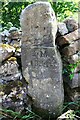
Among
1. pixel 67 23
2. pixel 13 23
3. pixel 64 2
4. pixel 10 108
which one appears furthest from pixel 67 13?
pixel 10 108

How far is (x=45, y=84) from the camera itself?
8.31ft

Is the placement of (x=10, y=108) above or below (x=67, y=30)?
below

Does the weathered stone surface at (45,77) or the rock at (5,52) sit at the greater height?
the rock at (5,52)

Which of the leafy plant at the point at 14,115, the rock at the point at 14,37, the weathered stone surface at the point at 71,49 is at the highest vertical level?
the rock at the point at 14,37

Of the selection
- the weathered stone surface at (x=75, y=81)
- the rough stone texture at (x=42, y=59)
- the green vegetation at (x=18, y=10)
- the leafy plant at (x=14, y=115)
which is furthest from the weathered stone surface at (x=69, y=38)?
the green vegetation at (x=18, y=10)

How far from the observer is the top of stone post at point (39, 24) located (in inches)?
97.0

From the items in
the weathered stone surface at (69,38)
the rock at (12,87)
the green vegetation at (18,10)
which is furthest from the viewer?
the green vegetation at (18,10)

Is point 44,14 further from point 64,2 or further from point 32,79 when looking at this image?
point 64,2

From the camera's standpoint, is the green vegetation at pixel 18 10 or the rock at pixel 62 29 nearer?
the rock at pixel 62 29

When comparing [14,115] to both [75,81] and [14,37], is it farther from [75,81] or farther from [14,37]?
[14,37]

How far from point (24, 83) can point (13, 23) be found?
8.49ft

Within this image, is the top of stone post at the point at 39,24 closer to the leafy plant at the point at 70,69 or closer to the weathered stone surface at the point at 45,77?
the weathered stone surface at the point at 45,77

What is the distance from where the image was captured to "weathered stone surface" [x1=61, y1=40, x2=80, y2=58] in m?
2.72

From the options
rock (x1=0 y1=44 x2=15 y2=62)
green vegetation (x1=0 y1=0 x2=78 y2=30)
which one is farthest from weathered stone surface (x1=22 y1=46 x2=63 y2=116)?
green vegetation (x1=0 y1=0 x2=78 y2=30)
